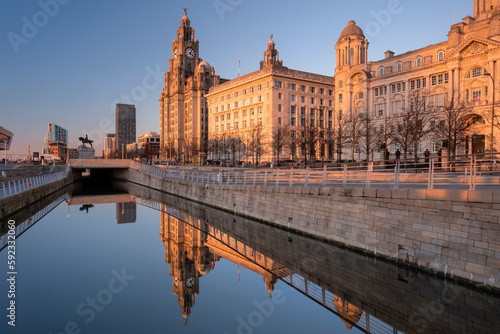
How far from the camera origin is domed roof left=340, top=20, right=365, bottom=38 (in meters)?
70.4

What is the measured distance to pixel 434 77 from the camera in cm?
5638

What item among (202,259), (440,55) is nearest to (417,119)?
(202,259)

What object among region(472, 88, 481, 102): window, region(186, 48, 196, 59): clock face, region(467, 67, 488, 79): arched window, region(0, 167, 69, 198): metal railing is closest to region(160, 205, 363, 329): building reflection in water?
region(0, 167, 69, 198): metal railing

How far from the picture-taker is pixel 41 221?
24875 millimetres

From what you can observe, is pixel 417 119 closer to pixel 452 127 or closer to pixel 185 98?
pixel 452 127

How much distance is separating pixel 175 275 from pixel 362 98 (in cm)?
6142

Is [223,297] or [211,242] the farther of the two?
[211,242]

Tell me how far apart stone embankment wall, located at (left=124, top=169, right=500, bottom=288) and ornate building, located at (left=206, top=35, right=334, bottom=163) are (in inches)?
2178

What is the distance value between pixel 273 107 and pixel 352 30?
2334 cm

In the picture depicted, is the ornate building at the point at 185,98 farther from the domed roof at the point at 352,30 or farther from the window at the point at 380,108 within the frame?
the window at the point at 380,108

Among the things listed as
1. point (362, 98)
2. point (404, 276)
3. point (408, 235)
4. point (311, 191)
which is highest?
point (362, 98)

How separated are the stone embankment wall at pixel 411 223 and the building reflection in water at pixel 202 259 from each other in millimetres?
3367

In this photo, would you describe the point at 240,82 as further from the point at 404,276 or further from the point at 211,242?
the point at 404,276

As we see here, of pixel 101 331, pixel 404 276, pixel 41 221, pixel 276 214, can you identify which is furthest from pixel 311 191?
pixel 41 221
